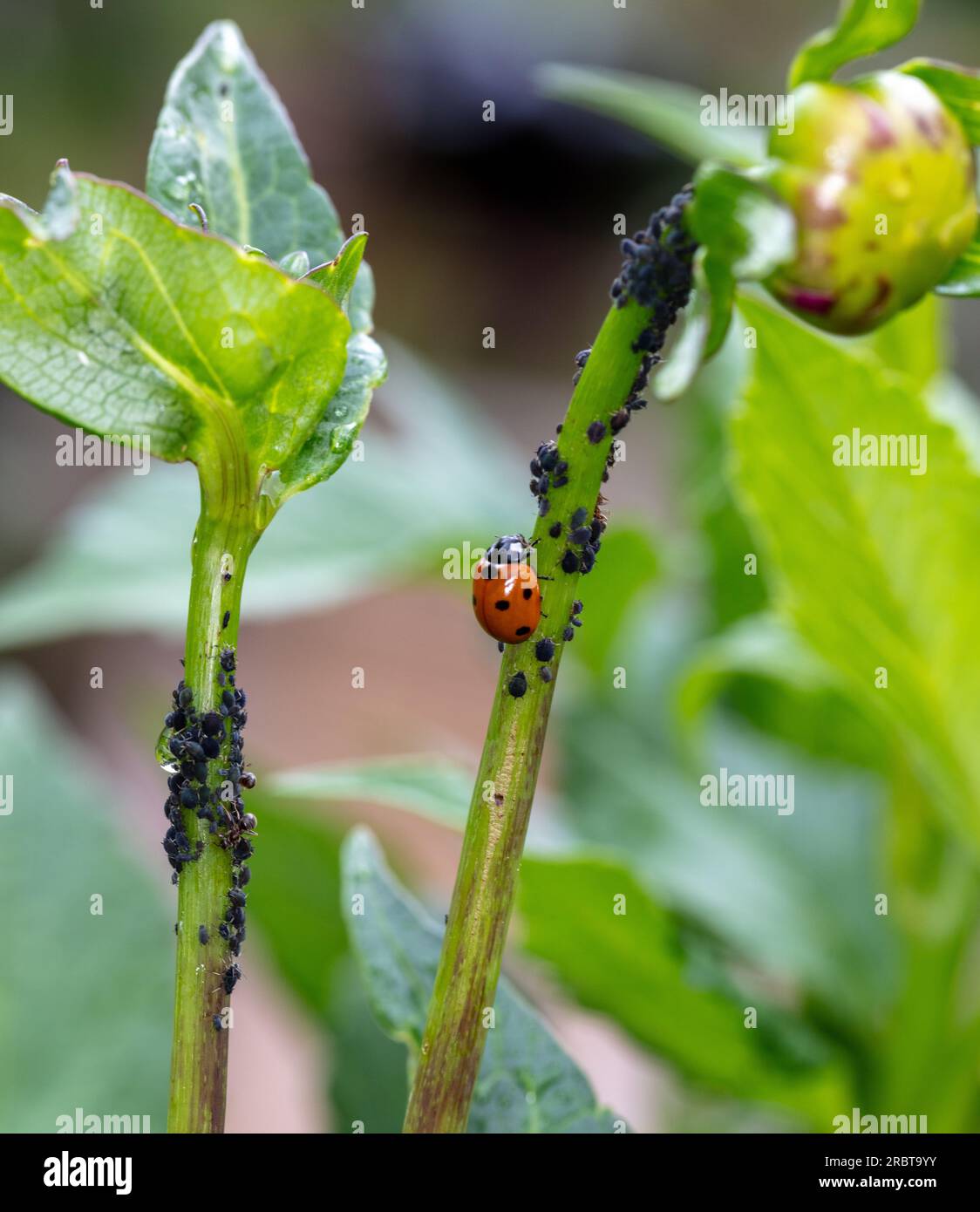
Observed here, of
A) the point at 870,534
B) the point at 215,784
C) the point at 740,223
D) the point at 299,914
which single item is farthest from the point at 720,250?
the point at 299,914

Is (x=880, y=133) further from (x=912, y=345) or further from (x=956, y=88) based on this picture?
(x=912, y=345)

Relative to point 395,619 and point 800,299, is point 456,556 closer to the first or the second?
point 800,299

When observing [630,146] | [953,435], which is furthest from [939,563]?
[630,146]

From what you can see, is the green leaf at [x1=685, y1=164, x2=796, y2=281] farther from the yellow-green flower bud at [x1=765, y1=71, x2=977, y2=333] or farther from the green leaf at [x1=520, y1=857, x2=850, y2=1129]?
the green leaf at [x1=520, y1=857, x2=850, y2=1129]

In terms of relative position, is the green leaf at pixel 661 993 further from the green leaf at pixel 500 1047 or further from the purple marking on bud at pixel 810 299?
the purple marking on bud at pixel 810 299

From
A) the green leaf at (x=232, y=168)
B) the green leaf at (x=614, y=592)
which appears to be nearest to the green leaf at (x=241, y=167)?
the green leaf at (x=232, y=168)
